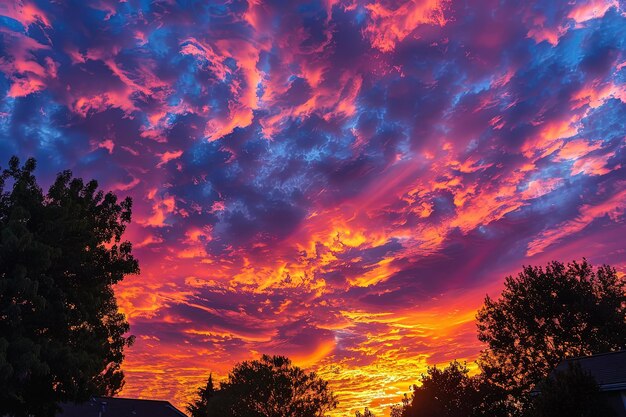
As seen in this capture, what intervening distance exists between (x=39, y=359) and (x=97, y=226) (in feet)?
28.3

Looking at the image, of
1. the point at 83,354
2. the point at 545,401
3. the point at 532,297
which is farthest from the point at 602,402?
the point at 532,297

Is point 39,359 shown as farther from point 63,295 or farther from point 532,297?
point 532,297

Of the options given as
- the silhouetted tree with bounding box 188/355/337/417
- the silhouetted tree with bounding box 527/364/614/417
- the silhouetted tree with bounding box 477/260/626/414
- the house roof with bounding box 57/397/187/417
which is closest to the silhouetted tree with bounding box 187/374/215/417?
the silhouetted tree with bounding box 188/355/337/417

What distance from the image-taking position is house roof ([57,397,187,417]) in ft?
132

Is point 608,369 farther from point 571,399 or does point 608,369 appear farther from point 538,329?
point 538,329

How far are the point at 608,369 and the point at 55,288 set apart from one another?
3263cm

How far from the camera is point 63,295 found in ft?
65.5

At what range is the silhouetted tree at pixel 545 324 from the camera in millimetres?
44375

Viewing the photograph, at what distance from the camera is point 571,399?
63.5ft

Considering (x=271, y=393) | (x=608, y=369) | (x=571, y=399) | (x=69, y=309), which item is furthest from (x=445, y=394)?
(x=69, y=309)

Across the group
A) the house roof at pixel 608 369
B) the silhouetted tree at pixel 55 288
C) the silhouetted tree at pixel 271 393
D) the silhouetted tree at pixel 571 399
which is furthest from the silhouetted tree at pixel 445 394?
the silhouetted tree at pixel 55 288

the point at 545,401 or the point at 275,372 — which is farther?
the point at 275,372

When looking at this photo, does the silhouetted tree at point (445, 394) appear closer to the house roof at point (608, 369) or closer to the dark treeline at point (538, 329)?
the dark treeline at point (538, 329)

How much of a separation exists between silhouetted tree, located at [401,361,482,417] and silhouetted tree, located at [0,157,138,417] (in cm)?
6852
